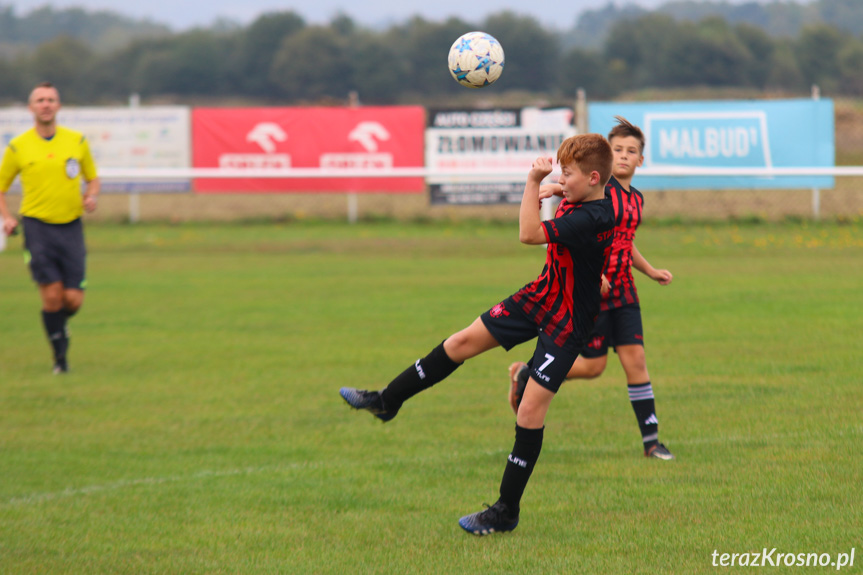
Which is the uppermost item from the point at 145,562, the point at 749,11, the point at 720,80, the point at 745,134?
the point at 749,11

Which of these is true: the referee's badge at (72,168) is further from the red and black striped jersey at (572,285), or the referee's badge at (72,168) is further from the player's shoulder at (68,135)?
the red and black striped jersey at (572,285)

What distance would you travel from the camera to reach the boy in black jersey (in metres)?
4.75

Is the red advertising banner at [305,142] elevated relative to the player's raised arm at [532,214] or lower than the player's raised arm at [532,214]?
elevated

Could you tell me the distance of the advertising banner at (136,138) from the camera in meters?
24.2

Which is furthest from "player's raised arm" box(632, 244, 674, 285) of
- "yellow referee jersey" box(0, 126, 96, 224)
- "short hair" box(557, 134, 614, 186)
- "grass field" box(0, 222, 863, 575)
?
"yellow referee jersey" box(0, 126, 96, 224)

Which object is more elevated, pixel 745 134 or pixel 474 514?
pixel 745 134

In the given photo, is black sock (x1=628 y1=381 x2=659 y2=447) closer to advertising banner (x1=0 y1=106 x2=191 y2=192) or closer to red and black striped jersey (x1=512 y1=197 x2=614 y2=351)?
red and black striped jersey (x1=512 y1=197 x2=614 y2=351)

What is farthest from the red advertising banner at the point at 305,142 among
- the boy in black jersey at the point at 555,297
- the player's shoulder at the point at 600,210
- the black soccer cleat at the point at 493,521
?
the black soccer cleat at the point at 493,521

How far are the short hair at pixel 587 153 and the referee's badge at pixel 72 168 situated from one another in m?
5.89

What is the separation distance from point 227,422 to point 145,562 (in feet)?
8.90

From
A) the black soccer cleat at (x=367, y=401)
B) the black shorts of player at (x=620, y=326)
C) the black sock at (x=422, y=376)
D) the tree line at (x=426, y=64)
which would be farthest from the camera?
the tree line at (x=426, y=64)

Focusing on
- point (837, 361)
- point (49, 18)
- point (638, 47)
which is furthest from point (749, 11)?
point (837, 361)

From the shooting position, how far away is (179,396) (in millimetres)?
8180

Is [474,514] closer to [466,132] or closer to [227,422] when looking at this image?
[227,422]
